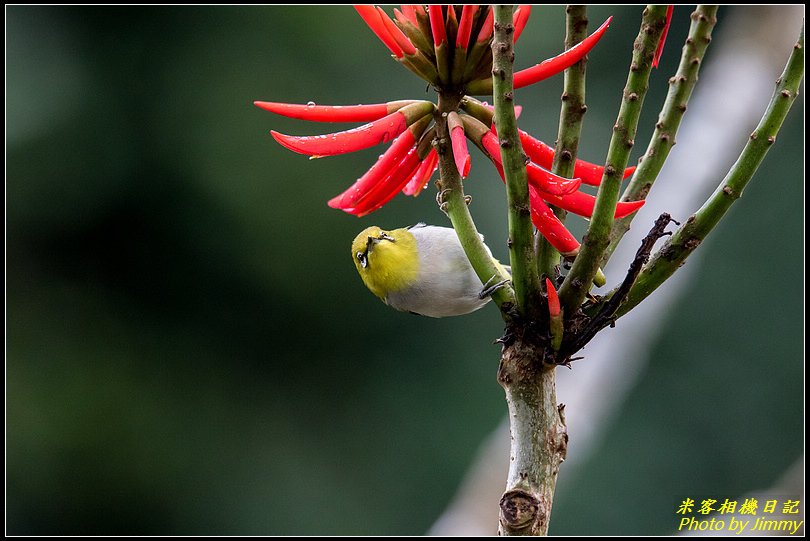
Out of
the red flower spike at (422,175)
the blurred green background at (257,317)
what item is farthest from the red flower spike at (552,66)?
the blurred green background at (257,317)

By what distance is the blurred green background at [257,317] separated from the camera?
680 centimetres

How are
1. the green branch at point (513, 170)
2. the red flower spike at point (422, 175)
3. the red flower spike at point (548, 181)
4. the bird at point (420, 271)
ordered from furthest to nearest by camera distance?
the bird at point (420, 271), the red flower spike at point (422, 175), the red flower spike at point (548, 181), the green branch at point (513, 170)

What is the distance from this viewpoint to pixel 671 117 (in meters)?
1.34

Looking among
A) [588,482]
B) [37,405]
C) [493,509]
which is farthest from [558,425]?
[37,405]

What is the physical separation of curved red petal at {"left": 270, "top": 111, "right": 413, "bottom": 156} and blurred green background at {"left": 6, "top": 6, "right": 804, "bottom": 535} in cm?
506

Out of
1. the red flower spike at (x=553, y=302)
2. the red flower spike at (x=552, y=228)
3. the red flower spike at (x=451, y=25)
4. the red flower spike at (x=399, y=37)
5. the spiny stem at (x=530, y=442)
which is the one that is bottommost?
the spiny stem at (x=530, y=442)

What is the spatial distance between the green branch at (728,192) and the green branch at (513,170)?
16cm

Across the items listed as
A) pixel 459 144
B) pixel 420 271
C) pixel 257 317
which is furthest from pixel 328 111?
pixel 257 317

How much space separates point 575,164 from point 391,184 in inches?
12.3

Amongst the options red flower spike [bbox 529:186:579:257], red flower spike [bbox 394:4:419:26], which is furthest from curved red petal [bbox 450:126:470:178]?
red flower spike [bbox 394:4:419:26]

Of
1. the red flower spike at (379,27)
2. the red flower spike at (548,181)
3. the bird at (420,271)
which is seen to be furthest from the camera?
the bird at (420,271)

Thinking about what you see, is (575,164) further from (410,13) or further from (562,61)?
(410,13)

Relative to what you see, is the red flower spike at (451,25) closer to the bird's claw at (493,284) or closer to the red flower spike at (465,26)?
the red flower spike at (465,26)

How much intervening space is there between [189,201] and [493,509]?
4.10m
